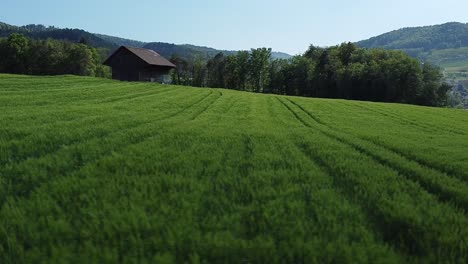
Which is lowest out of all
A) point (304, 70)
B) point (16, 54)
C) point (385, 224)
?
point (385, 224)

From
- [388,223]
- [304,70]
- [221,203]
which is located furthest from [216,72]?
[388,223]

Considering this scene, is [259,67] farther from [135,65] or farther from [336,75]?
[135,65]

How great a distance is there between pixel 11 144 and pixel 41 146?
3.02 ft

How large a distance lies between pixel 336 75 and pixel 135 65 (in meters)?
48.5

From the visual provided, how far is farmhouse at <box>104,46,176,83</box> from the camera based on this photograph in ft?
245

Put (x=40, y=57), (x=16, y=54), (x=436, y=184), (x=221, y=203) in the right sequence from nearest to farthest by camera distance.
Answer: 1. (x=221, y=203)
2. (x=436, y=184)
3. (x=16, y=54)
4. (x=40, y=57)

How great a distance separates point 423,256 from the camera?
5.07 m

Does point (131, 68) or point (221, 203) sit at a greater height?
point (131, 68)

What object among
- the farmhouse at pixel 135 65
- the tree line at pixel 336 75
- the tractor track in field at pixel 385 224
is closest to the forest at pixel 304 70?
the tree line at pixel 336 75

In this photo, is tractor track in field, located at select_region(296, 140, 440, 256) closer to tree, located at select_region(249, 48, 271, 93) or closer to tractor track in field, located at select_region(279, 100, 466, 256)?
tractor track in field, located at select_region(279, 100, 466, 256)

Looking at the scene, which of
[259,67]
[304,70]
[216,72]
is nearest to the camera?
[304,70]

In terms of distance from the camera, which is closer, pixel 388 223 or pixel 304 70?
pixel 388 223

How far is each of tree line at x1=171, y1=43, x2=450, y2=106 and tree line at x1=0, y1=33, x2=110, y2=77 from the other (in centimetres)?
3438

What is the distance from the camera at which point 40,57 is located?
105 metres
